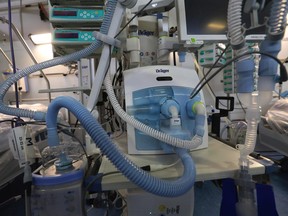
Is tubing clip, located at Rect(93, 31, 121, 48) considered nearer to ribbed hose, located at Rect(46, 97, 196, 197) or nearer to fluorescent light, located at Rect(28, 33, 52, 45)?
ribbed hose, located at Rect(46, 97, 196, 197)

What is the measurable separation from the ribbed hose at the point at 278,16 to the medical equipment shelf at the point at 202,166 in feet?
1.40

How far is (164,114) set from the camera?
0.68m

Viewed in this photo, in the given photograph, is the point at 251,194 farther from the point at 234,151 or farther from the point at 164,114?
the point at 164,114

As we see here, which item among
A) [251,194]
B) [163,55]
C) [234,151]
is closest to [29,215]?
[251,194]

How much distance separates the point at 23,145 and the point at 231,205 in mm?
738

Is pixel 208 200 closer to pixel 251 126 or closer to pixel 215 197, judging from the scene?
pixel 215 197

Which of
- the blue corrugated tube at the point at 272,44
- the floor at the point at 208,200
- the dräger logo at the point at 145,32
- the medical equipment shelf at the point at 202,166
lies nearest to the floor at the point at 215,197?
the floor at the point at 208,200

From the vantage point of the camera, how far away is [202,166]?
61cm

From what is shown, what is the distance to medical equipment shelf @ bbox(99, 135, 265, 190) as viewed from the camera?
20.5 inches

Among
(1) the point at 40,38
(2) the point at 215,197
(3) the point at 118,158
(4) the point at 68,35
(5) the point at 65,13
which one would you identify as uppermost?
(1) the point at 40,38

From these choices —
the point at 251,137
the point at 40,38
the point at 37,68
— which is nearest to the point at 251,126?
the point at 251,137

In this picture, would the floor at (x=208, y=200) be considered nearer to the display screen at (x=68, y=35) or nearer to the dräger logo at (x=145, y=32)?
the dräger logo at (x=145, y=32)

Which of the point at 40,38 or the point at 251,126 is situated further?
the point at 40,38

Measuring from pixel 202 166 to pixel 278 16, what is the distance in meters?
0.49
